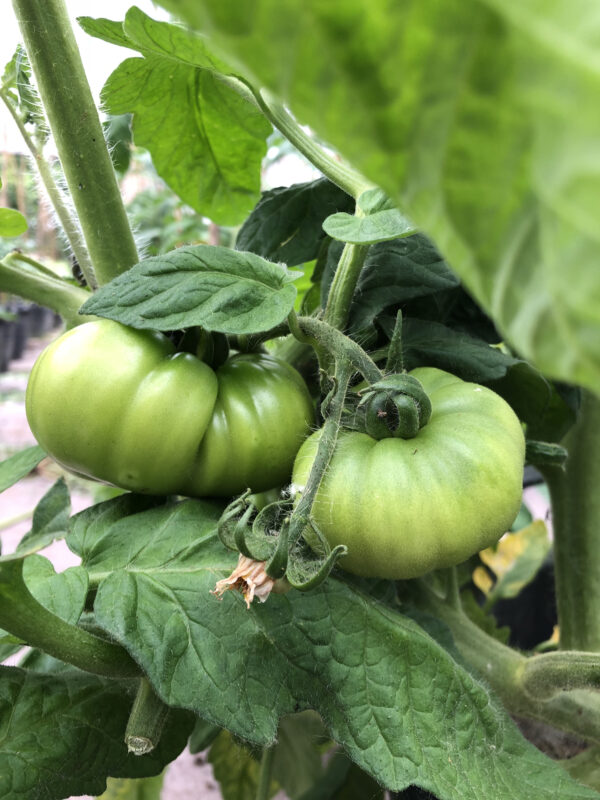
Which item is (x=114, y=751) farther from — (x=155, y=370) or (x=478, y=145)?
(x=478, y=145)

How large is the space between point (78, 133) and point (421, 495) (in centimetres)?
34

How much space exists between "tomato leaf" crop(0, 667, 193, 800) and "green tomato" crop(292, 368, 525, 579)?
0.21 meters

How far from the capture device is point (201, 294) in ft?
1.20

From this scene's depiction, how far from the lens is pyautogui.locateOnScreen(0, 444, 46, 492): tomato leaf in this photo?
467 millimetres

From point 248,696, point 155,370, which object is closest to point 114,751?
point 248,696

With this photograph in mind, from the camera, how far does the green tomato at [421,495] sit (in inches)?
12.5

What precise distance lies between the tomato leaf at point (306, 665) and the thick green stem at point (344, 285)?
0.15 m

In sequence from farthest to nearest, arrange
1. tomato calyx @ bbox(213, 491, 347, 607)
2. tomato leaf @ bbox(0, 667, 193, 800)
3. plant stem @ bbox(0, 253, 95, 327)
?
plant stem @ bbox(0, 253, 95, 327), tomato leaf @ bbox(0, 667, 193, 800), tomato calyx @ bbox(213, 491, 347, 607)

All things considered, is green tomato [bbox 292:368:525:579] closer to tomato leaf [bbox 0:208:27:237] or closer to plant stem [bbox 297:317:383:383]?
plant stem [bbox 297:317:383:383]

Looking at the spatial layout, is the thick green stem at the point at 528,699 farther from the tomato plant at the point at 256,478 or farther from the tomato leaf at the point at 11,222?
the tomato leaf at the point at 11,222

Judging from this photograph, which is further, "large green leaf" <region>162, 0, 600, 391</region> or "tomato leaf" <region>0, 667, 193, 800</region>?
"tomato leaf" <region>0, 667, 193, 800</region>

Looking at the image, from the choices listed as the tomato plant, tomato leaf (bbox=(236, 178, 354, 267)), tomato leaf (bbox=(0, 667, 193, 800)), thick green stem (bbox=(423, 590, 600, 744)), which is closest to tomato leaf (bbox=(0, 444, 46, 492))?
the tomato plant

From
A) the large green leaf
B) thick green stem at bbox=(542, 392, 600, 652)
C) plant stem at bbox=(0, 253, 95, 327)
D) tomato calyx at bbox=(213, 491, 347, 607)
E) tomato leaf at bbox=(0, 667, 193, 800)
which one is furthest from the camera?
thick green stem at bbox=(542, 392, 600, 652)

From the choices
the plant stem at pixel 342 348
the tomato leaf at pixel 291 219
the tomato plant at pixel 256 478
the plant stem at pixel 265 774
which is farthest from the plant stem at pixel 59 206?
the plant stem at pixel 265 774
